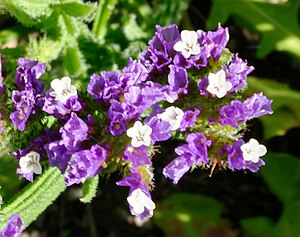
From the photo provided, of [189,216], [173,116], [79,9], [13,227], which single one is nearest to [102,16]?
[79,9]

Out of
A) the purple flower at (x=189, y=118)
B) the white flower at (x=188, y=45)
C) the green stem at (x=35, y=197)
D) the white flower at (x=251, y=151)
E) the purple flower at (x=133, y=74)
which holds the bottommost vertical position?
the green stem at (x=35, y=197)

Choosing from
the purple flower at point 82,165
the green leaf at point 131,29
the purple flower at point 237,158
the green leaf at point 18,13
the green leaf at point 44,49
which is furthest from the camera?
the green leaf at point 131,29

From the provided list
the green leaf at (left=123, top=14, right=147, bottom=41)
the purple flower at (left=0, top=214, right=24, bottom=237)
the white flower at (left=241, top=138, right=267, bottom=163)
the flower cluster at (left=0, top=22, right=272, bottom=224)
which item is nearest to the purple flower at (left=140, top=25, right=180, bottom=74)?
the flower cluster at (left=0, top=22, right=272, bottom=224)

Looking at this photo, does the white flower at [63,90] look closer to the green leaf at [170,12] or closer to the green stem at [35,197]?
the green stem at [35,197]

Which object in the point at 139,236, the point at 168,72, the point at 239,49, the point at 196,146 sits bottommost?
the point at 139,236

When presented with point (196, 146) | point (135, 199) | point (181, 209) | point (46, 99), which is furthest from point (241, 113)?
point (181, 209)

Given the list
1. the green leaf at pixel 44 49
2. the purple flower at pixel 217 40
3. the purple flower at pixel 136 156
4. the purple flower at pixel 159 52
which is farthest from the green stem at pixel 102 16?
the purple flower at pixel 136 156

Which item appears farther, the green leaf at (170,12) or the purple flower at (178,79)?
the green leaf at (170,12)

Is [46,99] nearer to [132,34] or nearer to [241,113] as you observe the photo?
[241,113]
